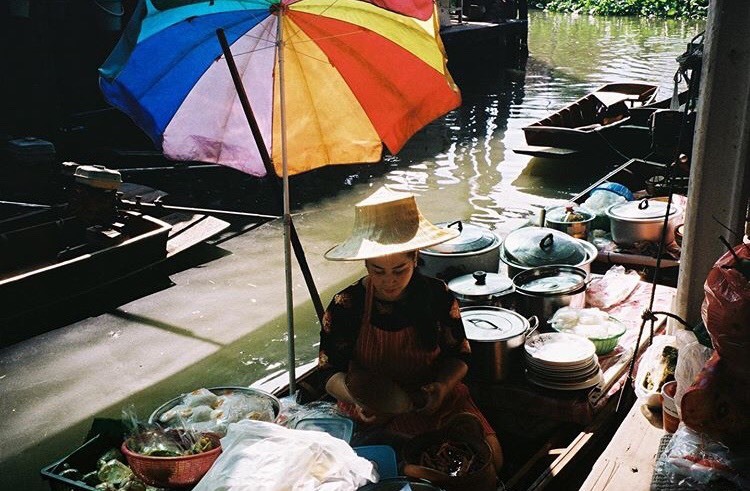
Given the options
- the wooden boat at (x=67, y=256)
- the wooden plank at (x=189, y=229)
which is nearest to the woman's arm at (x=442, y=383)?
the wooden boat at (x=67, y=256)

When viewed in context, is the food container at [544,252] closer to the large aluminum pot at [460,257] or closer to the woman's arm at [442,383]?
the large aluminum pot at [460,257]

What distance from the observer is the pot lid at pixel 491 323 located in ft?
12.5

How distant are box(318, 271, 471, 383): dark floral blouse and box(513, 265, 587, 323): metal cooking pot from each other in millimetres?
1193

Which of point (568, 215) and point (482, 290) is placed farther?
point (568, 215)

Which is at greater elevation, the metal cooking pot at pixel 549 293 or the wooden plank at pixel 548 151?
the metal cooking pot at pixel 549 293

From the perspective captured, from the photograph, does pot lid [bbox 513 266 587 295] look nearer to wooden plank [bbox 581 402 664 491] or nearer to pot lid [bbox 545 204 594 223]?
wooden plank [bbox 581 402 664 491]

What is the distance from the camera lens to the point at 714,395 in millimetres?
2451

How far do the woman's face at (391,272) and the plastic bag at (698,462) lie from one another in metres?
1.32

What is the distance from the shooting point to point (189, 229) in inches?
352

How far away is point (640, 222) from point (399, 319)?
10.8 ft

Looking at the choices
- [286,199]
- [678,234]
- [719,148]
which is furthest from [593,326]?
[286,199]

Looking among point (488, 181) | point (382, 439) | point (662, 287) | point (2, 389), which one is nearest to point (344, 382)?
point (382, 439)

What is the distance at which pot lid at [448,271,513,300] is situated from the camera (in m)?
4.29

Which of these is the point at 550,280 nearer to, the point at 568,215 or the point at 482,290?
the point at 482,290
